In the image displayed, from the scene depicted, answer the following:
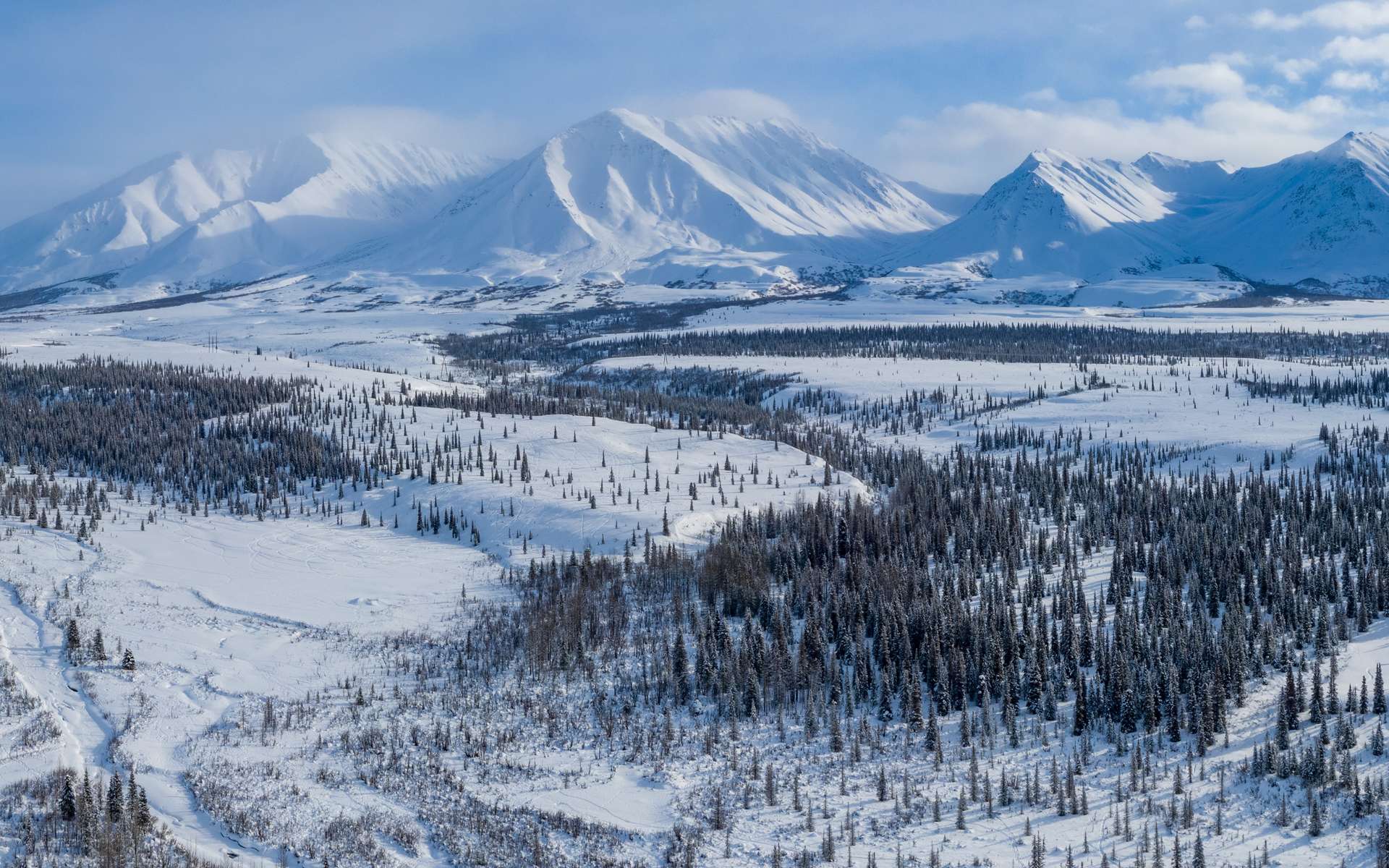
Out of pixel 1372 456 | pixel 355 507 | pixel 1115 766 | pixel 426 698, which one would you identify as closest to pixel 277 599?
pixel 426 698

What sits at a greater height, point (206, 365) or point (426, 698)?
point (206, 365)

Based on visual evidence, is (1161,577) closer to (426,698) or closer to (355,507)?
(426,698)

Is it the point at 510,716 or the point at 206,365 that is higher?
the point at 206,365

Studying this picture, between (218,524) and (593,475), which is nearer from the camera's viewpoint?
(218,524)

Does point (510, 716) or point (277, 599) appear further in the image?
point (277, 599)

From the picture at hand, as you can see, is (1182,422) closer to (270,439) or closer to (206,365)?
(270,439)

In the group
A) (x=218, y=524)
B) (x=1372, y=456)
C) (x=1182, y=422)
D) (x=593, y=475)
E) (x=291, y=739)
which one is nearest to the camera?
(x=291, y=739)

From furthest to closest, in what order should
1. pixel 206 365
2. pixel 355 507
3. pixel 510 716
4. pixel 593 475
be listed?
pixel 206 365, pixel 593 475, pixel 355 507, pixel 510 716

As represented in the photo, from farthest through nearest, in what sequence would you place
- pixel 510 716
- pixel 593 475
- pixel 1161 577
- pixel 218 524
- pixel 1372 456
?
pixel 1372 456 → pixel 593 475 → pixel 218 524 → pixel 1161 577 → pixel 510 716

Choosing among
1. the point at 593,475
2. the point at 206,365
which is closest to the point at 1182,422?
the point at 593,475
